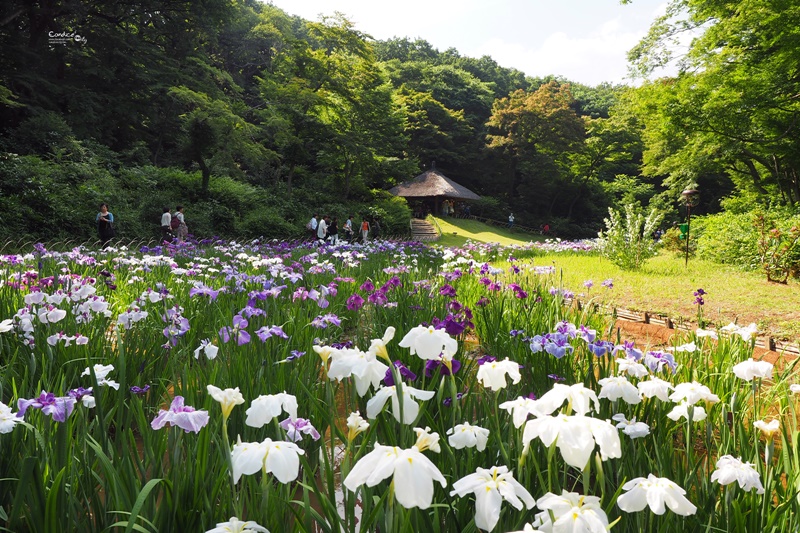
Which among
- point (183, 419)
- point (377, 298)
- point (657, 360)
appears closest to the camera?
point (183, 419)

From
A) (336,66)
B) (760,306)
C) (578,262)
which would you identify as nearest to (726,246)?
(578,262)

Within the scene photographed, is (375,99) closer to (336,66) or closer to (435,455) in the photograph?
(336,66)

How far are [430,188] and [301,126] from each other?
12.3 meters

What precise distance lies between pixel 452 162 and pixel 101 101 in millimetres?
26512

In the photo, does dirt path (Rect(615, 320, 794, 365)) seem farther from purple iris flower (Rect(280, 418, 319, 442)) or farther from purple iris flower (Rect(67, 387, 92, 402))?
purple iris flower (Rect(67, 387, 92, 402))

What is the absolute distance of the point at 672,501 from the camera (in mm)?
929

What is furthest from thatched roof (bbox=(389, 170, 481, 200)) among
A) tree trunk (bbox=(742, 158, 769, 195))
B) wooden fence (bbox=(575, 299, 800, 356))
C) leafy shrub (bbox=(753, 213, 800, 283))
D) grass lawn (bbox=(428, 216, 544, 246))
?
wooden fence (bbox=(575, 299, 800, 356))

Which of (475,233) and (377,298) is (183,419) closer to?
(377,298)

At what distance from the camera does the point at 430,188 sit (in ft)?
110

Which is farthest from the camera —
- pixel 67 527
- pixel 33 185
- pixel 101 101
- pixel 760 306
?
pixel 101 101

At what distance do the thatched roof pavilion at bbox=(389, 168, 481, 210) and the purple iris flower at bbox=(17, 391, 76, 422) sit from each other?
31669 mm

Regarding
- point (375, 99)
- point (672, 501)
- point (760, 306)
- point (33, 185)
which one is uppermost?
point (375, 99)

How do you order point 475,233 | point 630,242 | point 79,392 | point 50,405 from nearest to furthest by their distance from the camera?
point 50,405, point 79,392, point 630,242, point 475,233

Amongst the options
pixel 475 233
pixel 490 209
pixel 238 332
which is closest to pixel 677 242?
pixel 475 233
